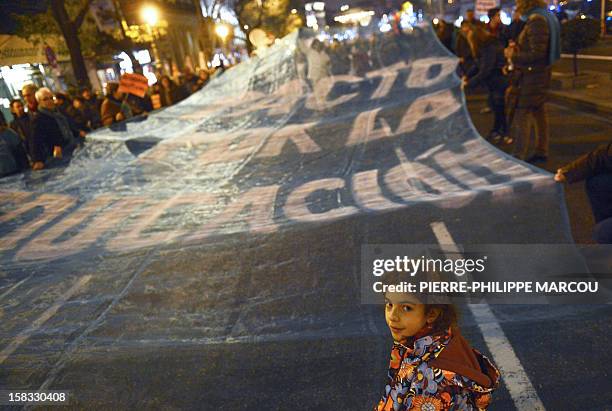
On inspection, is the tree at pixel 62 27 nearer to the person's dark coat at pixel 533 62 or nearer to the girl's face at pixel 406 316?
the person's dark coat at pixel 533 62

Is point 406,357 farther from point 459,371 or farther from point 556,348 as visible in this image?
point 556,348

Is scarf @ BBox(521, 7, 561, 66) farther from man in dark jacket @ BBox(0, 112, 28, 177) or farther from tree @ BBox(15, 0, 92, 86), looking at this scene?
tree @ BBox(15, 0, 92, 86)

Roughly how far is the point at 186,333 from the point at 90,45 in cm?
2389

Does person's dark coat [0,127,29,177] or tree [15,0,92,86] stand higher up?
tree [15,0,92,86]

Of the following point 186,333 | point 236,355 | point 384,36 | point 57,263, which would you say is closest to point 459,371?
point 236,355

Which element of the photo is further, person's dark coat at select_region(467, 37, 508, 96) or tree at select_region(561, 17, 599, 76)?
tree at select_region(561, 17, 599, 76)

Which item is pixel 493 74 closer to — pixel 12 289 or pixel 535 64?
pixel 535 64

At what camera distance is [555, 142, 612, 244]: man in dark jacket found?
10.3 ft

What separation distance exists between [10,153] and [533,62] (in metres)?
8.14

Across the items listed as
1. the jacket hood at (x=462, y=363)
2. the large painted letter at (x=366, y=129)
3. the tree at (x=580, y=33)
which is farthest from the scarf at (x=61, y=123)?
the tree at (x=580, y=33)

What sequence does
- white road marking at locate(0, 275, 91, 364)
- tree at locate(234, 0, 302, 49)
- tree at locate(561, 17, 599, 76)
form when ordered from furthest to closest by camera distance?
1. tree at locate(234, 0, 302, 49)
2. tree at locate(561, 17, 599, 76)
3. white road marking at locate(0, 275, 91, 364)

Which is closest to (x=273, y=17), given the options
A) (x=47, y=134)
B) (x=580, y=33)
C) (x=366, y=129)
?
(x=580, y=33)

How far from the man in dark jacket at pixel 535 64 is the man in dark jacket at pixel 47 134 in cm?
725
